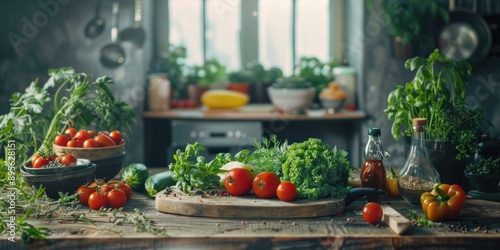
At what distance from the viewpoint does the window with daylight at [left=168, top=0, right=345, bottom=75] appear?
5289 millimetres

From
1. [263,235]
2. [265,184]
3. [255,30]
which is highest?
[255,30]

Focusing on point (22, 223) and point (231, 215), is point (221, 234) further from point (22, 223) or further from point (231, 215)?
point (22, 223)

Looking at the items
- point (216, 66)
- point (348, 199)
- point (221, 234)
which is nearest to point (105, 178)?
point (221, 234)

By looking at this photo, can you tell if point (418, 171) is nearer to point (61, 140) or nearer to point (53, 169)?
point (53, 169)

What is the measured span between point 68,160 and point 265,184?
72cm

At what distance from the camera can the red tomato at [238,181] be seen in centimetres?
215

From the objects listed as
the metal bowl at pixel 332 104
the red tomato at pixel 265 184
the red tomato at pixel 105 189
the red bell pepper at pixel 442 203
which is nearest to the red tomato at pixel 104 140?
the red tomato at pixel 105 189

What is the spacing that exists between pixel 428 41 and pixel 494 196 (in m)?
2.70

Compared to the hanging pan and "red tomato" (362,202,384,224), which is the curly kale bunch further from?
the hanging pan

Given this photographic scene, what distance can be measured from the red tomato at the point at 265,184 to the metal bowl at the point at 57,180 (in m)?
0.63

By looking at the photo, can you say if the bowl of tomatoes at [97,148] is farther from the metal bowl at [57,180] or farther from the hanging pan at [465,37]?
the hanging pan at [465,37]

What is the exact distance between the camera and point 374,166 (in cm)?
229

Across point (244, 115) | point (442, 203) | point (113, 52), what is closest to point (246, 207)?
point (442, 203)

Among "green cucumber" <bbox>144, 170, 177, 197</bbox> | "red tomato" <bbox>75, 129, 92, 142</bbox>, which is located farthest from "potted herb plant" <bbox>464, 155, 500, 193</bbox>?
"red tomato" <bbox>75, 129, 92, 142</bbox>
